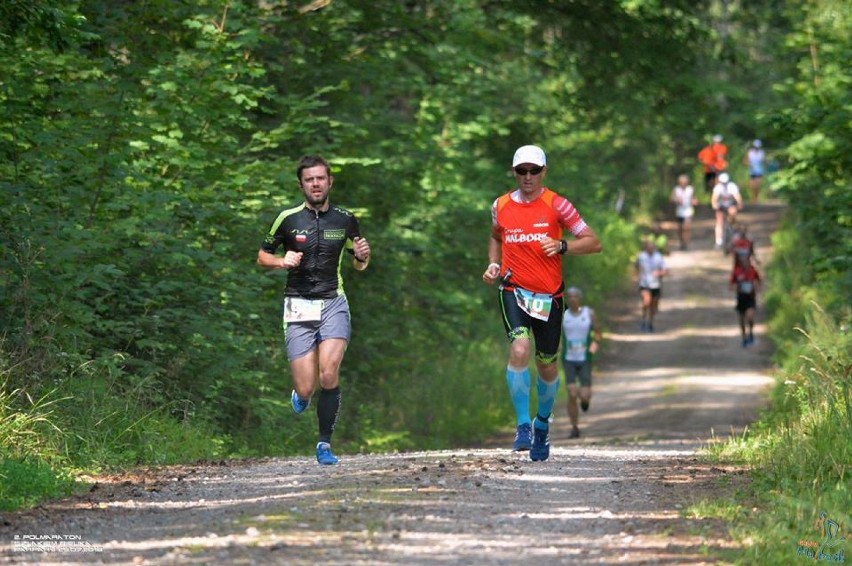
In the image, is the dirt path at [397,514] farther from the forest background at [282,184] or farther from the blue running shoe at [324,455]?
the forest background at [282,184]

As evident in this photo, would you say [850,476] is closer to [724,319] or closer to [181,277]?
[181,277]

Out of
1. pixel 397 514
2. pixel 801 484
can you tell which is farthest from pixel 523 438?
pixel 397 514

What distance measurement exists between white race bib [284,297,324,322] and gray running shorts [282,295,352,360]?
0.11 ft

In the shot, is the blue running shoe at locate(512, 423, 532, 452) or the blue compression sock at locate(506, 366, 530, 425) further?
the blue running shoe at locate(512, 423, 532, 452)

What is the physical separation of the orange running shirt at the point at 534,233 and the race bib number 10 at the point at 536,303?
38mm

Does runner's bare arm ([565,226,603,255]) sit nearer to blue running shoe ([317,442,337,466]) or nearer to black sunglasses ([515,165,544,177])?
black sunglasses ([515,165,544,177])

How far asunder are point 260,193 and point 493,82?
1225cm

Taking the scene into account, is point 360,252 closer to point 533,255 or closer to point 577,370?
point 533,255

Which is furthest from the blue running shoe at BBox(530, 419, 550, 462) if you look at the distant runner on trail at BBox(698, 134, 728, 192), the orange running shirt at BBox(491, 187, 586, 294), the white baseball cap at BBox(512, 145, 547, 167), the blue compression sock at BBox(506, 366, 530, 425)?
the distant runner on trail at BBox(698, 134, 728, 192)

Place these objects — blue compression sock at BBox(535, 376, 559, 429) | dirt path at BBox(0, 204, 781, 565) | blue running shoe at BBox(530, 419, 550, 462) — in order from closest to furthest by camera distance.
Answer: dirt path at BBox(0, 204, 781, 565), blue running shoe at BBox(530, 419, 550, 462), blue compression sock at BBox(535, 376, 559, 429)

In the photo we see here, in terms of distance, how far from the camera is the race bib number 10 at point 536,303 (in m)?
11.5

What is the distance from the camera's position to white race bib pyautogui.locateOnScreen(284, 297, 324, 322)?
11.4 metres

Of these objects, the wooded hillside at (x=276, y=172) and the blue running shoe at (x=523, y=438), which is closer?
the blue running shoe at (x=523, y=438)

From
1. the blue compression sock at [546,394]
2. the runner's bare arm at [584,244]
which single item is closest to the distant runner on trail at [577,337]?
the blue compression sock at [546,394]
